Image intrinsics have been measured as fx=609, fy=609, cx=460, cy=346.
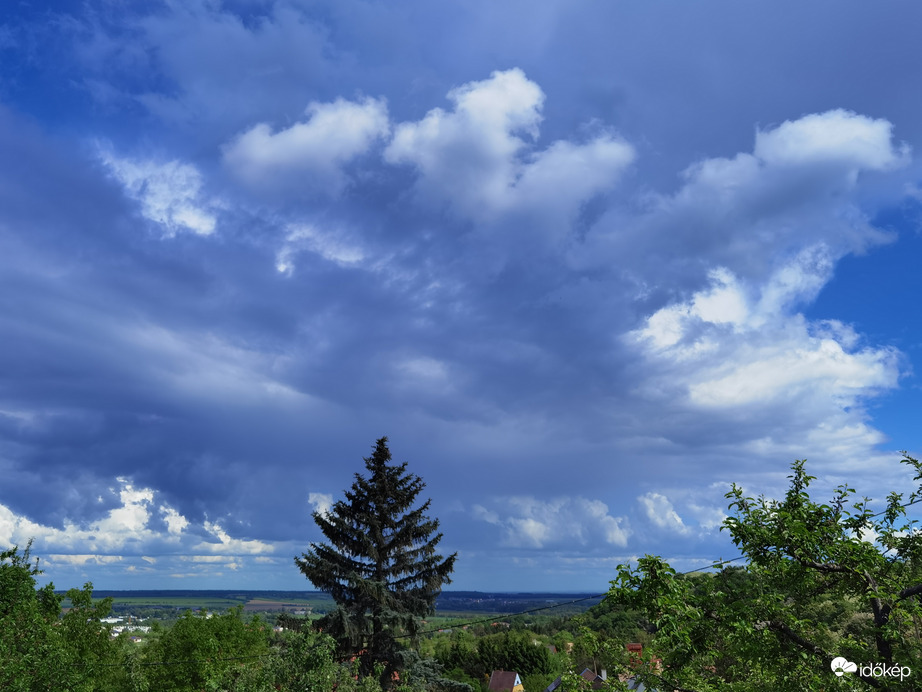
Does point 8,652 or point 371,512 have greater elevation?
point 371,512

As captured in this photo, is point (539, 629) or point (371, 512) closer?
point (371, 512)

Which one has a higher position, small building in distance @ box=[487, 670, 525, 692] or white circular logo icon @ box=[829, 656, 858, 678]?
white circular logo icon @ box=[829, 656, 858, 678]

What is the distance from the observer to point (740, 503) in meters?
12.4

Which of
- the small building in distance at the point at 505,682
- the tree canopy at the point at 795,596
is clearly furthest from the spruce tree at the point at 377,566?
the small building in distance at the point at 505,682

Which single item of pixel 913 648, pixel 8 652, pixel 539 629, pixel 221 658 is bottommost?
pixel 539 629

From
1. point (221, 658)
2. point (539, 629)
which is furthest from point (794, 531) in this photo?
point (539, 629)

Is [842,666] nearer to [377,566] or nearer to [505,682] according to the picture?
[377,566]

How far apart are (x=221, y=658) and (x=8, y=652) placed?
16123mm

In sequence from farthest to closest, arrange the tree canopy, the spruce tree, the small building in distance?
1. the small building in distance
2. the spruce tree
3. the tree canopy

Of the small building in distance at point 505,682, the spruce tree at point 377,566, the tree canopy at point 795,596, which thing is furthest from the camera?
the small building in distance at point 505,682

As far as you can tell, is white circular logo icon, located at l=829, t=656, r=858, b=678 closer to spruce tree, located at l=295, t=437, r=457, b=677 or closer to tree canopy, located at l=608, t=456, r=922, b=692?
tree canopy, located at l=608, t=456, r=922, b=692

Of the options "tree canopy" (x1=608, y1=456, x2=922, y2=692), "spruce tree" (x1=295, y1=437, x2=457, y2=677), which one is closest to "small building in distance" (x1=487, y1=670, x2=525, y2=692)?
"spruce tree" (x1=295, y1=437, x2=457, y2=677)

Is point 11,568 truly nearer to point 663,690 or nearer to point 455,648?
point 663,690

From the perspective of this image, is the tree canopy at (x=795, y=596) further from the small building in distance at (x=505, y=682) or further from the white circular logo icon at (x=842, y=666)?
the small building in distance at (x=505, y=682)
